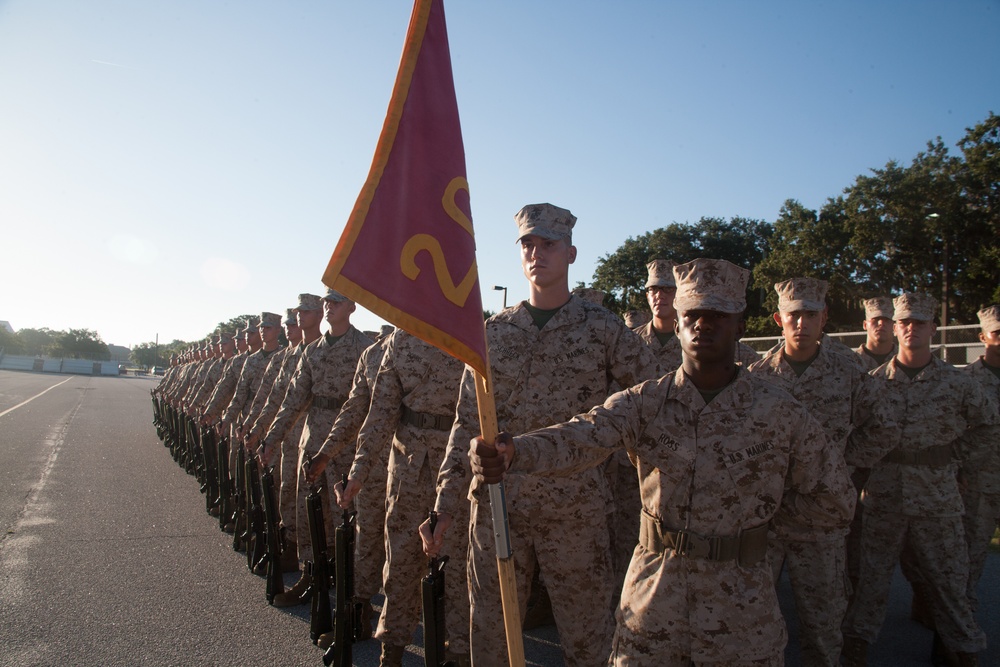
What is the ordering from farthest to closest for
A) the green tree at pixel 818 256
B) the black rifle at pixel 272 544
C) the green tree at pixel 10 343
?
the green tree at pixel 10 343
the green tree at pixel 818 256
the black rifle at pixel 272 544

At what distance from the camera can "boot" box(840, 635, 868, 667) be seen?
4588 mm

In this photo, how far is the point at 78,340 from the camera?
5285 inches

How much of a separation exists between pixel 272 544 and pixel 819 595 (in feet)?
13.0

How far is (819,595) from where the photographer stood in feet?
12.9

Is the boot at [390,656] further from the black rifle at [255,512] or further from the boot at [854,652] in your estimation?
the boot at [854,652]

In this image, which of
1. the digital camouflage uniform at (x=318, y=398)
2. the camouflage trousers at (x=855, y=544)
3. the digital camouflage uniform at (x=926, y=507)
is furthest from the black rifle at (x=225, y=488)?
the digital camouflage uniform at (x=926, y=507)

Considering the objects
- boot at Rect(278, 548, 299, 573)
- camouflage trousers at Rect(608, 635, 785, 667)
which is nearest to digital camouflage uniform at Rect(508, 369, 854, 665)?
camouflage trousers at Rect(608, 635, 785, 667)

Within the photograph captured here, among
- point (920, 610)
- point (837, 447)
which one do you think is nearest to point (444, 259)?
point (837, 447)

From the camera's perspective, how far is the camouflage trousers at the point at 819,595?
12.6 ft

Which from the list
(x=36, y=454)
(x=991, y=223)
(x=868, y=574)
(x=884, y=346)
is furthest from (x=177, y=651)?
(x=991, y=223)

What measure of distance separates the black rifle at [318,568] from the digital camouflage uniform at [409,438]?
0.45 meters

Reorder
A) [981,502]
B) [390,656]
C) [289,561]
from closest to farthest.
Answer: [390,656], [981,502], [289,561]

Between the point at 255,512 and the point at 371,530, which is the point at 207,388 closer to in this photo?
the point at 255,512

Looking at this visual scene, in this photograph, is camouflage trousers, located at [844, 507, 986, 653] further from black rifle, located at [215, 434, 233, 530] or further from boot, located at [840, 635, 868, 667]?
black rifle, located at [215, 434, 233, 530]
